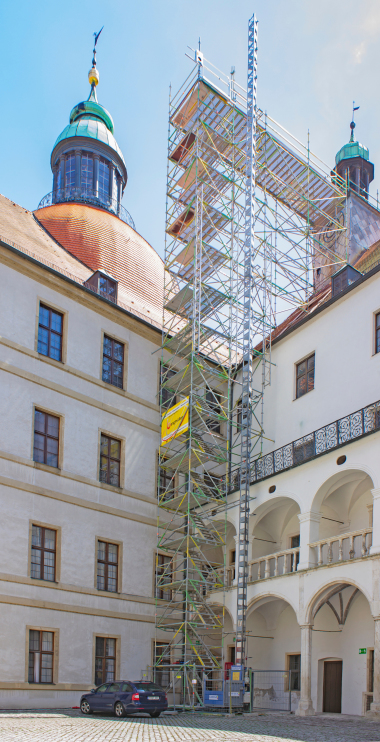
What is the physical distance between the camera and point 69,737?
38.5ft

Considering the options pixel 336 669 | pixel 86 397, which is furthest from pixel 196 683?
pixel 86 397

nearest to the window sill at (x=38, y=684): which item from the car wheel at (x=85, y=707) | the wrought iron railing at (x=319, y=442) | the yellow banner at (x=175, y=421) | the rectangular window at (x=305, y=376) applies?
the car wheel at (x=85, y=707)

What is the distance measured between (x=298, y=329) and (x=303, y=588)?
8.33 meters

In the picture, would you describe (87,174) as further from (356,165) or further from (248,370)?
(248,370)

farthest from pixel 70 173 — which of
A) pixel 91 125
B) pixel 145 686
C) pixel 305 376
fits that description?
pixel 145 686

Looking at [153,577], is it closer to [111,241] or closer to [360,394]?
[360,394]

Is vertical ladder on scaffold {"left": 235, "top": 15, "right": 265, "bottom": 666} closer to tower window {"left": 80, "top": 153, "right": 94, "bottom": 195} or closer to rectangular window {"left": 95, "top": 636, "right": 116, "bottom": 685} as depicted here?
rectangular window {"left": 95, "top": 636, "right": 116, "bottom": 685}

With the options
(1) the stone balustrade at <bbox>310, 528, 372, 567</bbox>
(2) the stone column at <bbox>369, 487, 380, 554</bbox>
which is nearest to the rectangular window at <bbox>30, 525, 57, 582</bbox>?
(1) the stone balustrade at <bbox>310, 528, 372, 567</bbox>

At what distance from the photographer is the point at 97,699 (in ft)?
56.7

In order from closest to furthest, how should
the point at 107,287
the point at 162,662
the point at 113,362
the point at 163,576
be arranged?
the point at 162,662 < the point at 163,576 < the point at 113,362 < the point at 107,287

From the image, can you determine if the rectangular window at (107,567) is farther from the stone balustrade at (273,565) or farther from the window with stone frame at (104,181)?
the window with stone frame at (104,181)

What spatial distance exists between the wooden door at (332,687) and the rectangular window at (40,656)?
7.09 m

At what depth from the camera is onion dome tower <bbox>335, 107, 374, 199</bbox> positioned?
3728cm

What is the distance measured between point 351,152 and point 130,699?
29932 mm
